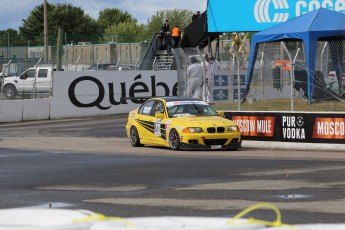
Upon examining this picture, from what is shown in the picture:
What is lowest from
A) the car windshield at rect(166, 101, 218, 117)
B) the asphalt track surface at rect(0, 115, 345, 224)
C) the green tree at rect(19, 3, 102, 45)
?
the asphalt track surface at rect(0, 115, 345, 224)

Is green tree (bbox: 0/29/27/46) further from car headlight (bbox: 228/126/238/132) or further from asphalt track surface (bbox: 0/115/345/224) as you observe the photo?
car headlight (bbox: 228/126/238/132)

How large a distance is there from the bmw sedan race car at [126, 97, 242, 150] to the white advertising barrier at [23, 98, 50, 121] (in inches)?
465

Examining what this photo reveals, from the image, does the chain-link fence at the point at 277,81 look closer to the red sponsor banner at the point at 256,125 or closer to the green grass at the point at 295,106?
the green grass at the point at 295,106

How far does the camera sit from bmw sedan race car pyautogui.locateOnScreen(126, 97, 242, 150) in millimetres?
21734

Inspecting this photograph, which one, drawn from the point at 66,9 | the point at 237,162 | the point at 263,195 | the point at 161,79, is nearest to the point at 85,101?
the point at 161,79

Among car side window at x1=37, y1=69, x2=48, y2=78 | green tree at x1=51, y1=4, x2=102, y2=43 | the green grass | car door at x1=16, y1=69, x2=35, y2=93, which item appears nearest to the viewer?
the green grass

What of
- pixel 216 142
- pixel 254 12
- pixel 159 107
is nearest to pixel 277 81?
pixel 216 142

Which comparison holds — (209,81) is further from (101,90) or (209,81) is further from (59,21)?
(59,21)

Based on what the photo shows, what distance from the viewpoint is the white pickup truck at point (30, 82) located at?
3928 cm

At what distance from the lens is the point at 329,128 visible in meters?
21.7

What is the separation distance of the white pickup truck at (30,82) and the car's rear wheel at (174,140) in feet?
54.2

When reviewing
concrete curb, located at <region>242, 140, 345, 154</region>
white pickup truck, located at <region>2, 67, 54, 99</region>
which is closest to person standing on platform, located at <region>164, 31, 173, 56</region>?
white pickup truck, located at <region>2, 67, 54, 99</region>

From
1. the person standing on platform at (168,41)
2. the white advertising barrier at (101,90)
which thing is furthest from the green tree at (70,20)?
the white advertising barrier at (101,90)

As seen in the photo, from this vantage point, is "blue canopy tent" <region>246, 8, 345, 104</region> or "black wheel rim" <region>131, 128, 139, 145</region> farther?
"blue canopy tent" <region>246, 8, 345, 104</region>
